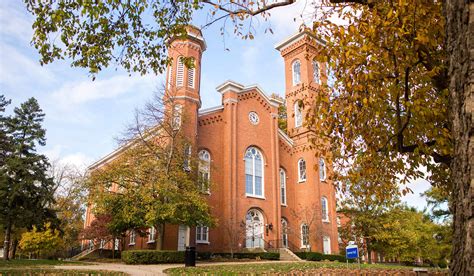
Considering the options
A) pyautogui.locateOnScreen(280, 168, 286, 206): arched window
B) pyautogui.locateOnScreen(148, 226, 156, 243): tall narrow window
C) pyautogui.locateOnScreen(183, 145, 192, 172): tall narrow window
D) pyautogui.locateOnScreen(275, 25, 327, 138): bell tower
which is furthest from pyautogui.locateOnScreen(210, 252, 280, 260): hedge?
pyautogui.locateOnScreen(275, 25, 327, 138): bell tower

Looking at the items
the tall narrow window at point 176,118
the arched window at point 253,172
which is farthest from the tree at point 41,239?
the arched window at point 253,172

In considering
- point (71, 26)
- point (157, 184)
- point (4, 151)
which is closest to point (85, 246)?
point (4, 151)

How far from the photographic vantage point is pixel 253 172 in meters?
30.4

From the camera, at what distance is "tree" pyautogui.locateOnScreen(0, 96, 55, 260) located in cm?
2331

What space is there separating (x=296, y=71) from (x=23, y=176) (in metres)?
23.5

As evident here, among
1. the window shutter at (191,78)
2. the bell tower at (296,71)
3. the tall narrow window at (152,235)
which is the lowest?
the tall narrow window at (152,235)

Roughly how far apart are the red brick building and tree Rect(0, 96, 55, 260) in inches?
281

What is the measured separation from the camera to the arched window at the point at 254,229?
2869 cm

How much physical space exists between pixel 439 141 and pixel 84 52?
293 inches

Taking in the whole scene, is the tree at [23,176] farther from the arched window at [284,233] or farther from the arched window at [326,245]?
the arched window at [326,245]

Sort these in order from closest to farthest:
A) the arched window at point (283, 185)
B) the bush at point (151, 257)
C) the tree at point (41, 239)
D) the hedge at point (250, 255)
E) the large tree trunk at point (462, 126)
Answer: the large tree trunk at point (462, 126)
the bush at point (151, 257)
the tree at point (41, 239)
the hedge at point (250, 255)
the arched window at point (283, 185)

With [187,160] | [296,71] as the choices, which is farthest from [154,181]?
[296,71]

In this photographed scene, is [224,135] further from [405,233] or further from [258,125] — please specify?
[405,233]

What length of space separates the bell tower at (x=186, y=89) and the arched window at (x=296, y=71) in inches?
372
